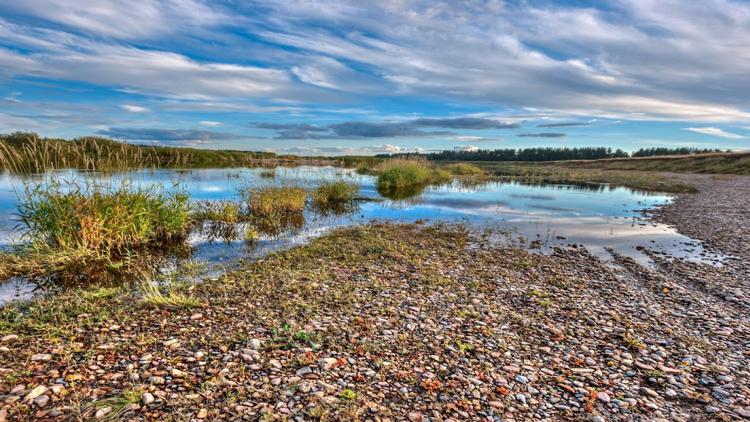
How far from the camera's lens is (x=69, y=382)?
5.20 m

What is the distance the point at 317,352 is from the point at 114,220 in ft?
31.1

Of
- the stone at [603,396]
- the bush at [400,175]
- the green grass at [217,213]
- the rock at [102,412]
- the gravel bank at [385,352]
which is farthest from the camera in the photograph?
the bush at [400,175]

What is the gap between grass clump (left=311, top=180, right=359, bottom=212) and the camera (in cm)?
2542

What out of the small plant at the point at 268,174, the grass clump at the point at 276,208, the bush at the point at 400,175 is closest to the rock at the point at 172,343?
the grass clump at the point at 276,208

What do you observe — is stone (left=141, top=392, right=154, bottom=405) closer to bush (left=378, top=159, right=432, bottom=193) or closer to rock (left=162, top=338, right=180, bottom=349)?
rock (left=162, top=338, right=180, bottom=349)

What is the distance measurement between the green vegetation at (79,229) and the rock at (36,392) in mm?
6568

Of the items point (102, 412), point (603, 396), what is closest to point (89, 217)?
point (102, 412)

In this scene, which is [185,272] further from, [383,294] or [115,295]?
[383,294]

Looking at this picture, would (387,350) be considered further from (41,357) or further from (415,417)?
(41,357)

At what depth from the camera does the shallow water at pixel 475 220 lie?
1375 centimetres

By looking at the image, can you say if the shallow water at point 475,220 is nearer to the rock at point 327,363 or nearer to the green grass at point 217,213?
the green grass at point 217,213

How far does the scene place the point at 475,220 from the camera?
70.0 feet

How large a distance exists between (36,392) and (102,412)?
1.10 meters

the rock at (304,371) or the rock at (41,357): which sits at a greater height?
the rock at (41,357)
